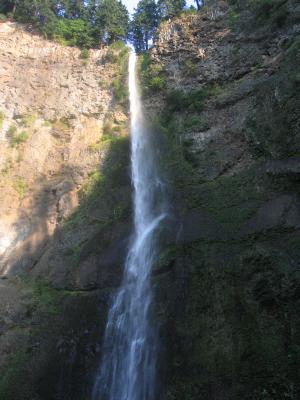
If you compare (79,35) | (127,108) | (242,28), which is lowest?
(127,108)

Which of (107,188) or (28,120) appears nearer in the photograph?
(107,188)

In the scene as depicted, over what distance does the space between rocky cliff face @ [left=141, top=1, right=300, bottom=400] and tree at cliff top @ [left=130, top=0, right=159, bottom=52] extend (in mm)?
9884

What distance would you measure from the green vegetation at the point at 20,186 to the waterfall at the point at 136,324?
5.86m

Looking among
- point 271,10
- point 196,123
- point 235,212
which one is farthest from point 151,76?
point 235,212

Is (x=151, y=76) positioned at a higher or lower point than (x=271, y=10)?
lower

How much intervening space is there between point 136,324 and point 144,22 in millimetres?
23359

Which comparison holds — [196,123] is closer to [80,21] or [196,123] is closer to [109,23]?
[109,23]

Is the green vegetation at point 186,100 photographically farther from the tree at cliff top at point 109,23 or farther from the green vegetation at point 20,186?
the tree at cliff top at point 109,23

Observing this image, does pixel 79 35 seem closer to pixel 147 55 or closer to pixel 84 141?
pixel 147 55

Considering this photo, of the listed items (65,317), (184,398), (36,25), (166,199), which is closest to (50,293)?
(65,317)

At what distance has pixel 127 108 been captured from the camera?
784 inches

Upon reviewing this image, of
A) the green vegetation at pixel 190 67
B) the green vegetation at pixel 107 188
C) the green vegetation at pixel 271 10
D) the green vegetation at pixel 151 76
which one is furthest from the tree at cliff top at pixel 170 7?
the green vegetation at pixel 107 188

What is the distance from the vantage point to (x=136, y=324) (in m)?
10.8

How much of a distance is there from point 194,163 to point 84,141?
6.86 meters
